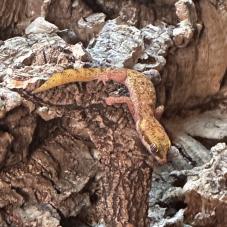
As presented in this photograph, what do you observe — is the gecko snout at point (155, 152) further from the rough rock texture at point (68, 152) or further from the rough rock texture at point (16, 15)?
the rough rock texture at point (16, 15)

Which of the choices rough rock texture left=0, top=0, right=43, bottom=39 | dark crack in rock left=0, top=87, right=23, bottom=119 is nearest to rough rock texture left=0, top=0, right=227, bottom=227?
dark crack in rock left=0, top=87, right=23, bottom=119

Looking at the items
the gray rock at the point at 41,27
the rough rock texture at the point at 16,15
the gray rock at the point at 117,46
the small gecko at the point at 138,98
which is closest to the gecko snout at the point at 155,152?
the small gecko at the point at 138,98

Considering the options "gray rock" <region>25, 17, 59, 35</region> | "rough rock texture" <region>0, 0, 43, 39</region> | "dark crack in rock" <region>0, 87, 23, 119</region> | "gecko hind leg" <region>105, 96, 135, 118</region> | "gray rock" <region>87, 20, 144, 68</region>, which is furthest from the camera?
"rough rock texture" <region>0, 0, 43, 39</region>

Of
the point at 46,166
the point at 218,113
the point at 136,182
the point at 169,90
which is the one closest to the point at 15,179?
the point at 46,166

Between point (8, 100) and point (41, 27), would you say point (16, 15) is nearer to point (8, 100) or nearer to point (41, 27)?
point (41, 27)

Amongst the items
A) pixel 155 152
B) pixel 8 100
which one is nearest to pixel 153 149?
pixel 155 152

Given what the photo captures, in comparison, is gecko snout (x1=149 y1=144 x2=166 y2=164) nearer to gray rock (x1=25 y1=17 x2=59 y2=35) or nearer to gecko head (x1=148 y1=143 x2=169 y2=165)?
gecko head (x1=148 y1=143 x2=169 y2=165)

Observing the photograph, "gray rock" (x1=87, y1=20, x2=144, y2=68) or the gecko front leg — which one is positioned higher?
"gray rock" (x1=87, y1=20, x2=144, y2=68)

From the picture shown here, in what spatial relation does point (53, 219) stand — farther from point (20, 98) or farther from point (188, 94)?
point (188, 94)
